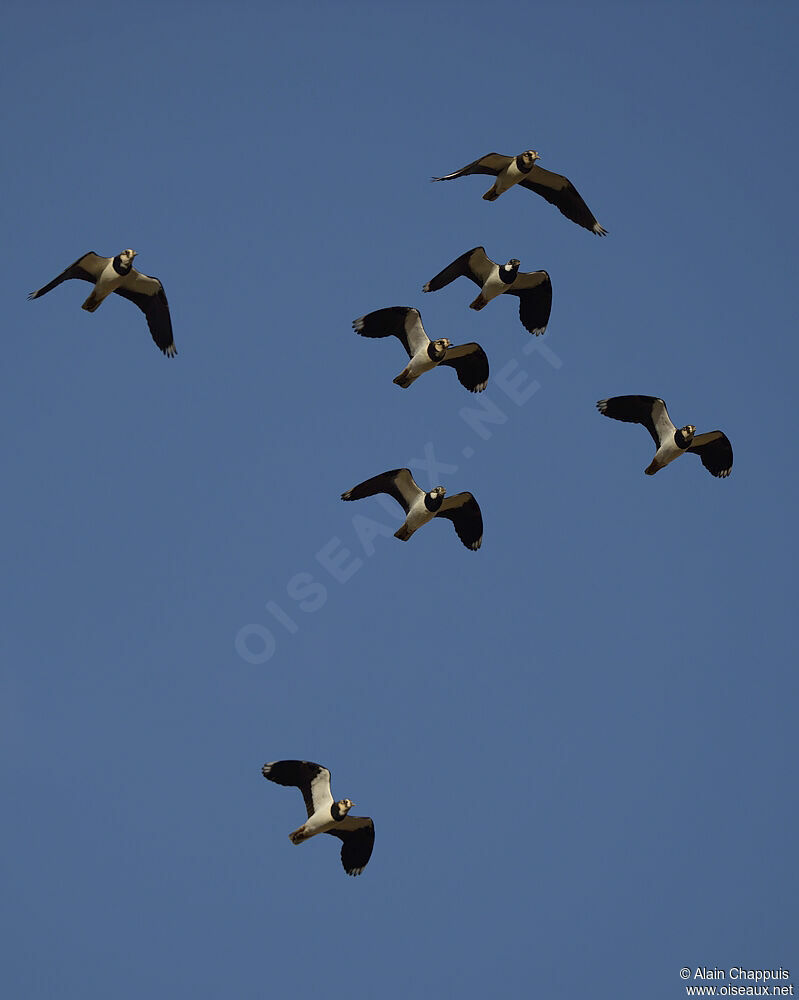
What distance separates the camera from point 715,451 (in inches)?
1623

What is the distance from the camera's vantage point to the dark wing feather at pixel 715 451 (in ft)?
134

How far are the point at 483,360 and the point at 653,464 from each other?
4.78m

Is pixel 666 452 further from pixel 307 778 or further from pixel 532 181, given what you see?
pixel 307 778

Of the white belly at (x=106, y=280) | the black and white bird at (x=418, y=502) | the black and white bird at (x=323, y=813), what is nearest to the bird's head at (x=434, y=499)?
the black and white bird at (x=418, y=502)

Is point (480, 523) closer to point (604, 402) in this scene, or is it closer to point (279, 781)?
point (604, 402)

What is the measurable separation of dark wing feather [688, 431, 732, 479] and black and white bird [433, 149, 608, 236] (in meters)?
5.47

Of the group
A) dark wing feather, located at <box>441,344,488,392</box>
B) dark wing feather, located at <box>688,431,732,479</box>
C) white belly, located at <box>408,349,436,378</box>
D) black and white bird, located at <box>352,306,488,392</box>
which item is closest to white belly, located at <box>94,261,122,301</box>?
black and white bird, located at <box>352,306,488,392</box>

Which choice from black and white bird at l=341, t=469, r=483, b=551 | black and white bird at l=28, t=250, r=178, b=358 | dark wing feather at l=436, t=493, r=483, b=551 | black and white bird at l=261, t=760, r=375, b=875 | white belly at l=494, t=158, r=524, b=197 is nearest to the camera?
black and white bird at l=261, t=760, r=375, b=875

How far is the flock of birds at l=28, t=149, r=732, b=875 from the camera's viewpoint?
A: 3750cm

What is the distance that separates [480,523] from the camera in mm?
40094

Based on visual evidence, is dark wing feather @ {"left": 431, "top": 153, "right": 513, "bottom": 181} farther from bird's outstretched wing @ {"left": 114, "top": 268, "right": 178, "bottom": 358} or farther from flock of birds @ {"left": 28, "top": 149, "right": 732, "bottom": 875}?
bird's outstretched wing @ {"left": 114, "top": 268, "right": 178, "bottom": 358}

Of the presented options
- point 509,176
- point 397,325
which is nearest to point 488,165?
point 509,176

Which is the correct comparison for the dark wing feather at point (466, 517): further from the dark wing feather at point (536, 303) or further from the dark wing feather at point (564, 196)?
the dark wing feather at point (564, 196)

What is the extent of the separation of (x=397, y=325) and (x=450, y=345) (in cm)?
131
